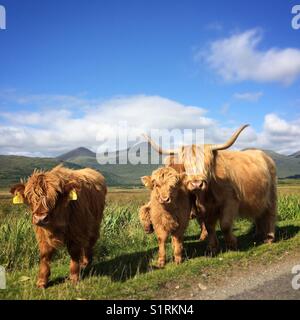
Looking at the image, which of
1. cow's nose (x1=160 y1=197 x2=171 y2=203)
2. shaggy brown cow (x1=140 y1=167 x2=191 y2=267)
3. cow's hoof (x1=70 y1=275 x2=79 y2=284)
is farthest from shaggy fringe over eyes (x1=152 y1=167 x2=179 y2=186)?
cow's hoof (x1=70 y1=275 x2=79 y2=284)

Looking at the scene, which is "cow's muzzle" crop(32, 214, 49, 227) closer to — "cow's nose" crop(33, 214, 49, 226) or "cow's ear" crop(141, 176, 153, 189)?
A: "cow's nose" crop(33, 214, 49, 226)

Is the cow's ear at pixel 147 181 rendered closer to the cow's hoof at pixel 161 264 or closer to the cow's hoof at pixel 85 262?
the cow's hoof at pixel 161 264

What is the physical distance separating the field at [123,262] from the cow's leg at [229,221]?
247 millimetres

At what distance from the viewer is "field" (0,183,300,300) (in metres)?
5.75

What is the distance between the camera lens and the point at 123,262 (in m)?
7.59

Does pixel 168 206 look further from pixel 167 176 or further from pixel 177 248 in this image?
pixel 177 248

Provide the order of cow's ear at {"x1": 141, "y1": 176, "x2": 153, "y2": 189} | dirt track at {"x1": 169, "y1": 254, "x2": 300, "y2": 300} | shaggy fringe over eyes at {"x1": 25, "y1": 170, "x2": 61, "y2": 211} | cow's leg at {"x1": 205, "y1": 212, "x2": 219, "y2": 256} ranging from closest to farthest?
dirt track at {"x1": 169, "y1": 254, "x2": 300, "y2": 300} → shaggy fringe over eyes at {"x1": 25, "y1": 170, "x2": 61, "y2": 211} → cow's ear at {"x1": 141, "y1": 176, "x2": 153, "y2": 189} → cow's leg at {"x1": 205, "y1": 212, "x2": 219, "y2": 256}

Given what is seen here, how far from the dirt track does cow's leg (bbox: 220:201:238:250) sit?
1220 millimetres

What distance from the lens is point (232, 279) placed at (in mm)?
6059

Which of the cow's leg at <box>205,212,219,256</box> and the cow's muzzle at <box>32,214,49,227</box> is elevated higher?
the cow's muzzle at <box>32,214,49,227</box>
